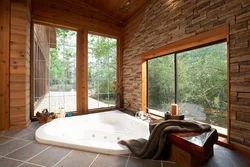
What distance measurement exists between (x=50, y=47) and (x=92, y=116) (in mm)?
1742

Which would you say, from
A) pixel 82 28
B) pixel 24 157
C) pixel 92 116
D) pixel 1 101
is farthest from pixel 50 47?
pixel 24 157

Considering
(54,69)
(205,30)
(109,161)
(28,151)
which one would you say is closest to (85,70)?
(54,69)

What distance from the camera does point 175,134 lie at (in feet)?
4.00

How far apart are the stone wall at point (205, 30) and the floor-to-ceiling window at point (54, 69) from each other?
1.47 metres

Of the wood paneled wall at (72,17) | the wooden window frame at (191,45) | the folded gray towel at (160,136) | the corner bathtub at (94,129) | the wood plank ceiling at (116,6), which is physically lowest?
the corner bathtub at (94,129)

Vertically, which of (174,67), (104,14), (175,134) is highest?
(104,14)

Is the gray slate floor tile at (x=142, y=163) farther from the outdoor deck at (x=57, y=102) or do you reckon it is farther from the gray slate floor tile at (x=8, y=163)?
the outdoor deck at (x=57, y=102)

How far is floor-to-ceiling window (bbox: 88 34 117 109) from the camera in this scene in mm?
3176

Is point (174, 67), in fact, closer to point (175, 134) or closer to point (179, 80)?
point (179, 80)

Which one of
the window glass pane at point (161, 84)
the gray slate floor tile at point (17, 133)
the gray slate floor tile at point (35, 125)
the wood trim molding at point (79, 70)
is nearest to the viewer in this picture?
the gray slate floor tile at point (17, 133)

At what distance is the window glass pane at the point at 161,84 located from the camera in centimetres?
232

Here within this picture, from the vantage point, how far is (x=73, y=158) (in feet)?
4.19

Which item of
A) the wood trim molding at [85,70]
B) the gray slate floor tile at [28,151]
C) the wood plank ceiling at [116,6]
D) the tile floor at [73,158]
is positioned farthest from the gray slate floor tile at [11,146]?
the wood plank ceiling at [116,6]

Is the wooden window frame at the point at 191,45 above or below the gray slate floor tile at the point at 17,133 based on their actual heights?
above
